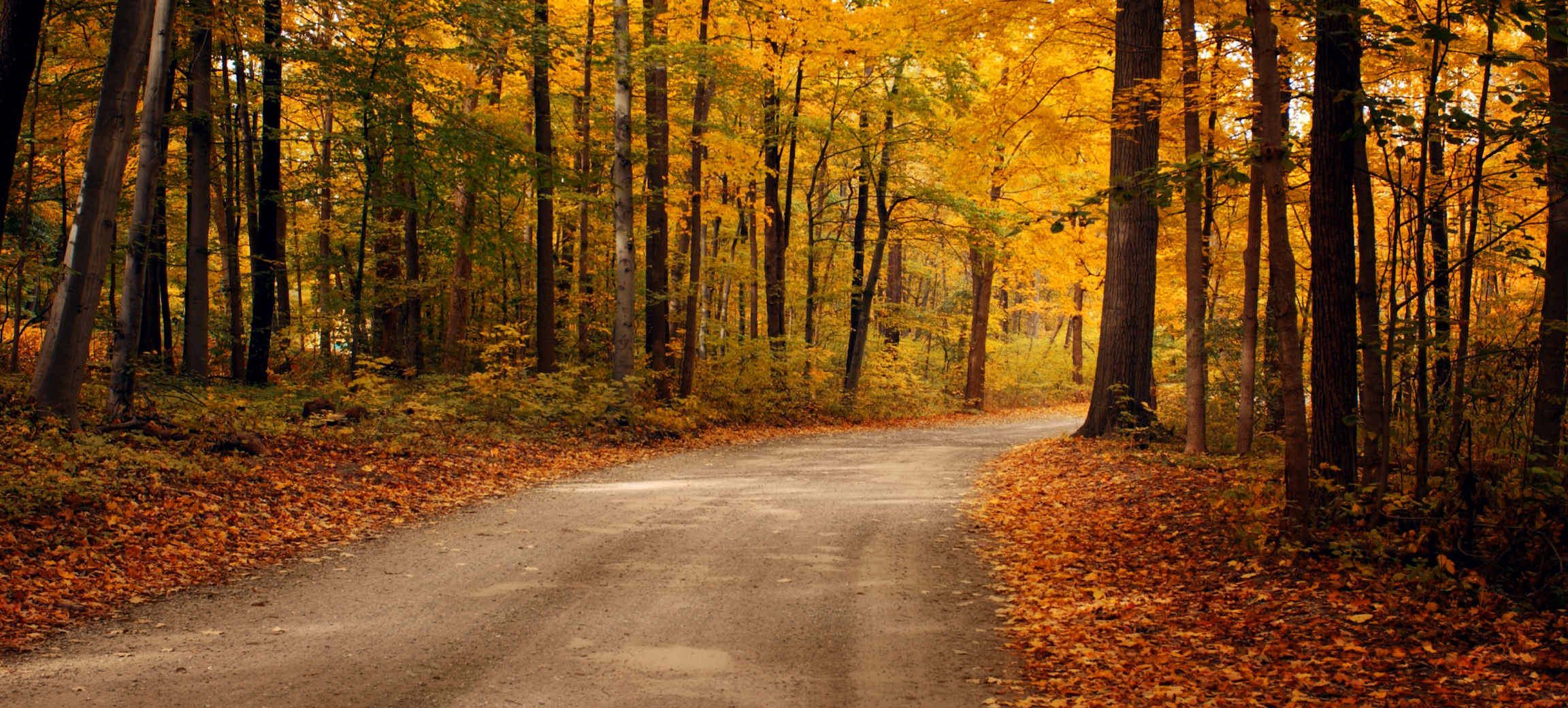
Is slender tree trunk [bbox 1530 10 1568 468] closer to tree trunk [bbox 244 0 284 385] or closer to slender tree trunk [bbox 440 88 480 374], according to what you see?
tree trunk [bbox 244 0 284 385]

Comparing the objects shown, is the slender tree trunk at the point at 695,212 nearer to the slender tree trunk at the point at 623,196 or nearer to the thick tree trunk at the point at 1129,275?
the slender tree trunk at the point at 623,196

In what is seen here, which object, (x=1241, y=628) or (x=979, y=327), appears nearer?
(x=1241, y=628)

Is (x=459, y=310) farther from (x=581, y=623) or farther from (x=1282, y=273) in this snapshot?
(x=1282, y=273)

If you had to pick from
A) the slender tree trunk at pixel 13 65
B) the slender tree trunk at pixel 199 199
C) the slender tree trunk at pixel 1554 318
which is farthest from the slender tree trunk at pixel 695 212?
the slender tree trunk at pixel 1554 318

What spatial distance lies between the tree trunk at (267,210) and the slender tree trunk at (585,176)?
5.09m

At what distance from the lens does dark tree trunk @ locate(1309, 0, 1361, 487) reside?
677 cm

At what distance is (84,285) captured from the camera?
892 centimetres

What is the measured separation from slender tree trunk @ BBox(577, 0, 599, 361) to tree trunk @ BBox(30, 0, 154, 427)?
7.33 metres

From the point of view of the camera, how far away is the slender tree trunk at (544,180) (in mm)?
14820

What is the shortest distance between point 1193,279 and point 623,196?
30.5ft

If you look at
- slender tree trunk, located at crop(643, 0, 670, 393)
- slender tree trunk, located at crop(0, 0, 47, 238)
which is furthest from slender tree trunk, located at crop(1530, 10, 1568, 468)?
slender tree trunk, located at crop(0, 0, 47, 238)

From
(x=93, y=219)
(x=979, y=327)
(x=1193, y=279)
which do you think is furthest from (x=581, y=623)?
(x=979, y=327)

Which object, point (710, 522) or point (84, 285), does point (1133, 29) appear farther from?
point (84, 285)

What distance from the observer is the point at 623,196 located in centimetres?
1506
